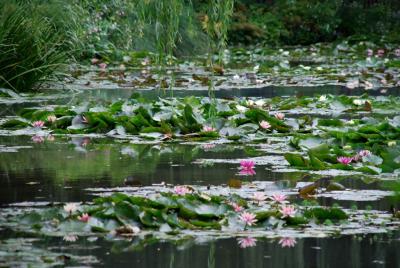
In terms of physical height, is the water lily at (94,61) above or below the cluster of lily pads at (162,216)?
above

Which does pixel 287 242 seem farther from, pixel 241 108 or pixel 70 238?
pixel 241 108

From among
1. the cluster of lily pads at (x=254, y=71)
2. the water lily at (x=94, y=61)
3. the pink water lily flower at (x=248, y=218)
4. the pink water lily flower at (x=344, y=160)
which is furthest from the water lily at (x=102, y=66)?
the pink water lily flower at (x=248, y=218)

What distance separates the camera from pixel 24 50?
11.3 meters

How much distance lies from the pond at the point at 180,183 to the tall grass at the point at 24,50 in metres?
2.15

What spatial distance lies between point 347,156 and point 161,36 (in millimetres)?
1790

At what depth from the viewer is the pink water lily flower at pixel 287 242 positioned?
14.3 feet

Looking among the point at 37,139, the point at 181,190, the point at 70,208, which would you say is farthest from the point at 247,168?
the point at 37,139

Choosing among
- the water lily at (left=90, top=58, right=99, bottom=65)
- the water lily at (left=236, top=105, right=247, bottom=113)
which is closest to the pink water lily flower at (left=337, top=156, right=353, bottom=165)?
the water lily at (left=236, top=105, right=247, bottom=113)

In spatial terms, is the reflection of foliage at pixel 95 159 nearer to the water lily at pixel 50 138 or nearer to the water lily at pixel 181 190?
the water lily at pixel 50 138

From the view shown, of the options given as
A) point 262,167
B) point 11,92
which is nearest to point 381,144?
point 262,167

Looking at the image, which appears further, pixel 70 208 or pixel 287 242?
pixel 70 208

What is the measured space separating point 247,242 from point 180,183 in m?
1.47

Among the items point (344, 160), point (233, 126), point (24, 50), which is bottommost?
point (344, 160)

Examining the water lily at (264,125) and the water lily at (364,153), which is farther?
the water lily at (264,125)
